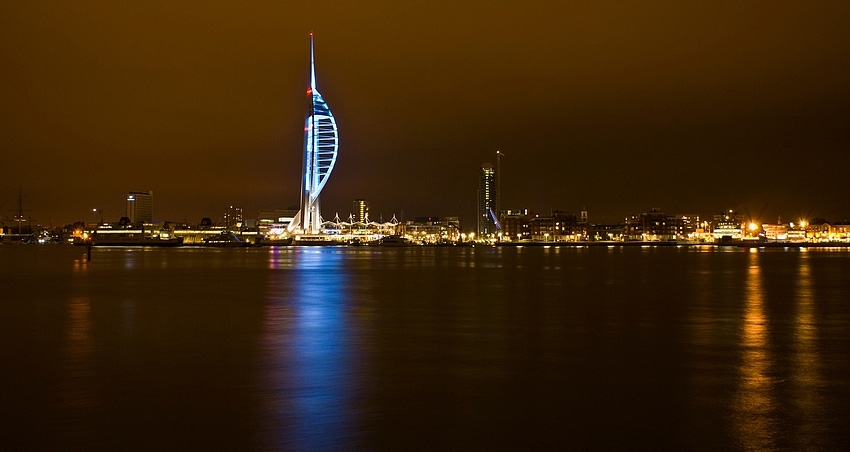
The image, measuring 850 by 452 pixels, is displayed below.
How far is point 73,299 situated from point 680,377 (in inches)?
564

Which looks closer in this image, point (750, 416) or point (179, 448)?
point (179, 448)

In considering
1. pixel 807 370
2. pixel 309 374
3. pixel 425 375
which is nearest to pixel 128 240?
pixel 309 374

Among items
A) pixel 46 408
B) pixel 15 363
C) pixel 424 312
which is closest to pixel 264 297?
pixel 424 312

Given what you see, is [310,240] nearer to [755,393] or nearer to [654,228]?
[654,228]

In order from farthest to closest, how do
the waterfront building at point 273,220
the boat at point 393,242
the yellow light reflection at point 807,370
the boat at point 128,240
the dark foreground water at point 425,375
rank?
the waterfront building at point 273,220 < the boat at point 393,242 < the boat at point 128,240 < the yellow light reflection at point 807,370 < the dark foreground water at point 425,375

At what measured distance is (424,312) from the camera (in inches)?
561

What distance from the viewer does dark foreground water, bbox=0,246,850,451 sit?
5.41 meters

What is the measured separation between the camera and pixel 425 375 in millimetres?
7680

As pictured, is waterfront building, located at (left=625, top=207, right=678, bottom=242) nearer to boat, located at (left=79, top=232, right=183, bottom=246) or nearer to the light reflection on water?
boat, located at (left=79, top=232, right=183, bottom=246)

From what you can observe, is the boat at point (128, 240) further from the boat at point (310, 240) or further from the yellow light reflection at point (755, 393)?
the yellow light reflection at point (755, 393)

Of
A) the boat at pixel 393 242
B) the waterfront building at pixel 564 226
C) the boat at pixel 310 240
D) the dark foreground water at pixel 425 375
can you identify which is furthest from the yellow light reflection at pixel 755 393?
the waterfront building at pixel 564 226

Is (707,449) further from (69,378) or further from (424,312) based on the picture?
(424,312)

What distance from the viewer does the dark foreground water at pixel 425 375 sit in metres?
5.41

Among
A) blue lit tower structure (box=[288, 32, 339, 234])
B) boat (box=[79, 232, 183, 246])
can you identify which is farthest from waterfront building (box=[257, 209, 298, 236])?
blue lit tower structure (box=[288, 32, 339, 234])
